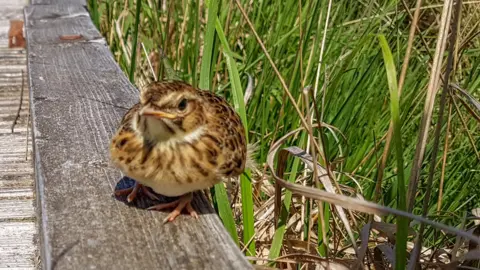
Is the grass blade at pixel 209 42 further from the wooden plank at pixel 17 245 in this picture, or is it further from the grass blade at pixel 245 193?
the wooden plank at pixel 17 245

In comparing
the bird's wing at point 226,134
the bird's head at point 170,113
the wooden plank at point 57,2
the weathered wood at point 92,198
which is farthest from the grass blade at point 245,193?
the wooden plank at point 57,2

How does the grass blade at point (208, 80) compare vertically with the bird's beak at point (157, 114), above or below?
below

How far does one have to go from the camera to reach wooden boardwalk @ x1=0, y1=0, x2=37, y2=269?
261 centimetres

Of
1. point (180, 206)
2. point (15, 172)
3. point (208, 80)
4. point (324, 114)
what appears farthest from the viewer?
point (324, 114)

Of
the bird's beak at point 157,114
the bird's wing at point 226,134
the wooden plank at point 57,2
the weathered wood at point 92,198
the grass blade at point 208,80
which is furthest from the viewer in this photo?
the wooden plank at point 57,2

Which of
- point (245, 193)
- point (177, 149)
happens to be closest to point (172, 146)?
point (177, 149)

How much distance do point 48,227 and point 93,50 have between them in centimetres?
184

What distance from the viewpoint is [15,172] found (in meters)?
3.13

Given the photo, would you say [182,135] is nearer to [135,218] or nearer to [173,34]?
[135,218]

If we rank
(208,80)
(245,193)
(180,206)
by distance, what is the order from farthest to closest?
1. (208,80)
2. (245,193)
3. (180,206)

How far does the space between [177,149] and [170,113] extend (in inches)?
4.1

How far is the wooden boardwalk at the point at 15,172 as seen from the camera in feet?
8.55

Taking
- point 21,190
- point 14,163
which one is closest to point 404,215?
point 21,190

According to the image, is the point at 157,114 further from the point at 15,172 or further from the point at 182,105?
the point at 15,172
